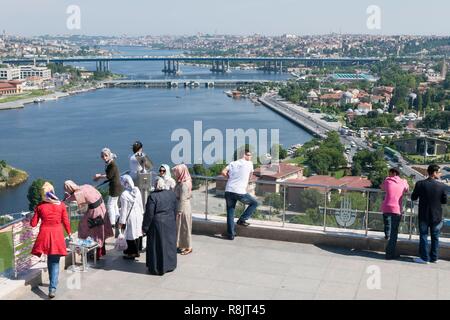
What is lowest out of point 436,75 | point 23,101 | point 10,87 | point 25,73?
point 23,101

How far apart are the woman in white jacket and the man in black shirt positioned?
1221mm

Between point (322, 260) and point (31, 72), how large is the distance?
61331 millimetres

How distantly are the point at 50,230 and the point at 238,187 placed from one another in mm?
1029

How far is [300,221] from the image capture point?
3146 millimetres

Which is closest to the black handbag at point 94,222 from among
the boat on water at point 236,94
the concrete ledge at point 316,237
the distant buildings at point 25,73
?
the concrete ledge at point 316,237

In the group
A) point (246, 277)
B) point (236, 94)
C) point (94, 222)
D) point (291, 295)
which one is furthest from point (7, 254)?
point (236, 94)

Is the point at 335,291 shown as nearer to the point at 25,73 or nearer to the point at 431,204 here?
the point at 431,204

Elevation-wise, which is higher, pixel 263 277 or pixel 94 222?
pixel 94 222

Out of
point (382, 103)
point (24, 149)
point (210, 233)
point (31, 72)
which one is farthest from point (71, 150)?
point (31, 72)

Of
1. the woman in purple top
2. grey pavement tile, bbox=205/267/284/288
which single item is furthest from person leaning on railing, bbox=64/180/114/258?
the woman in purple top

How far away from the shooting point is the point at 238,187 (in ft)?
9.90

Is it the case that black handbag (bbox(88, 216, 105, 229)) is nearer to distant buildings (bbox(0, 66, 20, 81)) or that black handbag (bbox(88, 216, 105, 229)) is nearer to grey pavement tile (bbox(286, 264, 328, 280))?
grey pavement tile (bbox(286, 264, 328, 280))

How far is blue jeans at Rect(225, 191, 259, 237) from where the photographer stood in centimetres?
302
